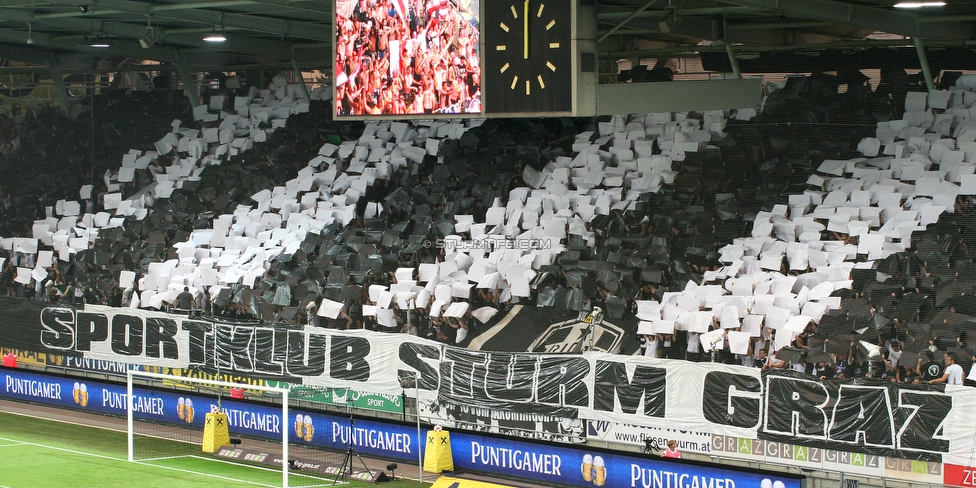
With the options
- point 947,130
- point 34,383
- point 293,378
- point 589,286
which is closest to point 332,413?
point 293,378

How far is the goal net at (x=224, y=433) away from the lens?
18.1 meters

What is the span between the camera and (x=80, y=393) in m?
22.7

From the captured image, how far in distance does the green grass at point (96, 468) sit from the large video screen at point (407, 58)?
18.8 feet

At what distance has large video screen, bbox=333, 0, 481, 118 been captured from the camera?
16344 mm

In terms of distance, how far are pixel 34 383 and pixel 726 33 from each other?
15.3 meters

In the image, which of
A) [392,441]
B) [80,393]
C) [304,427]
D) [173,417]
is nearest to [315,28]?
[173,417]

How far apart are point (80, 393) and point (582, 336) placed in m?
10.5

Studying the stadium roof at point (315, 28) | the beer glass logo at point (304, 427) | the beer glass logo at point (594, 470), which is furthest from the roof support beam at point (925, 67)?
the beer glass logo at point (304, 427)

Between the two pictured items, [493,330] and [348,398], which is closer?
[348,398]

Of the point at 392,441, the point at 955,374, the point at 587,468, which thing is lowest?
the point at 392,441

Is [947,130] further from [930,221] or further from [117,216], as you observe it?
[117,216]

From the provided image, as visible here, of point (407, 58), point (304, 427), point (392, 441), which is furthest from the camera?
point (304, 427)

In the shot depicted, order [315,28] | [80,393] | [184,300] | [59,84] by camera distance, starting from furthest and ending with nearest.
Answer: [59,84] → [184,300] → [315,28] → [80,393]

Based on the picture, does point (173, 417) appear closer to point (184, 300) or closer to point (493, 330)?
point (184, 300)
